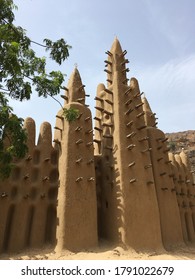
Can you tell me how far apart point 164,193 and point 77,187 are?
686 centimetres

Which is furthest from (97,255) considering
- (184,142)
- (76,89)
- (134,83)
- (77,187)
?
(184,142)

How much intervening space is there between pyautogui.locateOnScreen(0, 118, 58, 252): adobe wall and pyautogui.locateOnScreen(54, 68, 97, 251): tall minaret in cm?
142

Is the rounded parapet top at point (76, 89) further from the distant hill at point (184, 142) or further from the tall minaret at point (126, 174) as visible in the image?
the distant hill at point (184, 142)

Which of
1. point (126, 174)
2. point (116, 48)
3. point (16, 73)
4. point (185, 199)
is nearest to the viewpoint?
point (16, 73)

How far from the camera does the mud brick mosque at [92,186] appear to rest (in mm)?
16031

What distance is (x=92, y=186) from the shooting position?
1714 cm

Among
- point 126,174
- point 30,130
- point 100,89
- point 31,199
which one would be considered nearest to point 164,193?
point 126,174

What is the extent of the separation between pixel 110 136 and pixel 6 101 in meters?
9.54

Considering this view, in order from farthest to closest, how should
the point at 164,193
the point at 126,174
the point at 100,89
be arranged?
the point at 100,89, the point at 164,193, the point at 126,174

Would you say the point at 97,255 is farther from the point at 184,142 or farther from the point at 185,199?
Result: the point at 184,142

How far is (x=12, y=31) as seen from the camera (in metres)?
10.9

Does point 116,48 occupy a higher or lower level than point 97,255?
higher

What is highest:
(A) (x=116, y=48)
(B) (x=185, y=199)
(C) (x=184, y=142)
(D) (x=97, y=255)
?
(C) (x=184, y=142)

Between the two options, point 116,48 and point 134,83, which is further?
point 116,48
